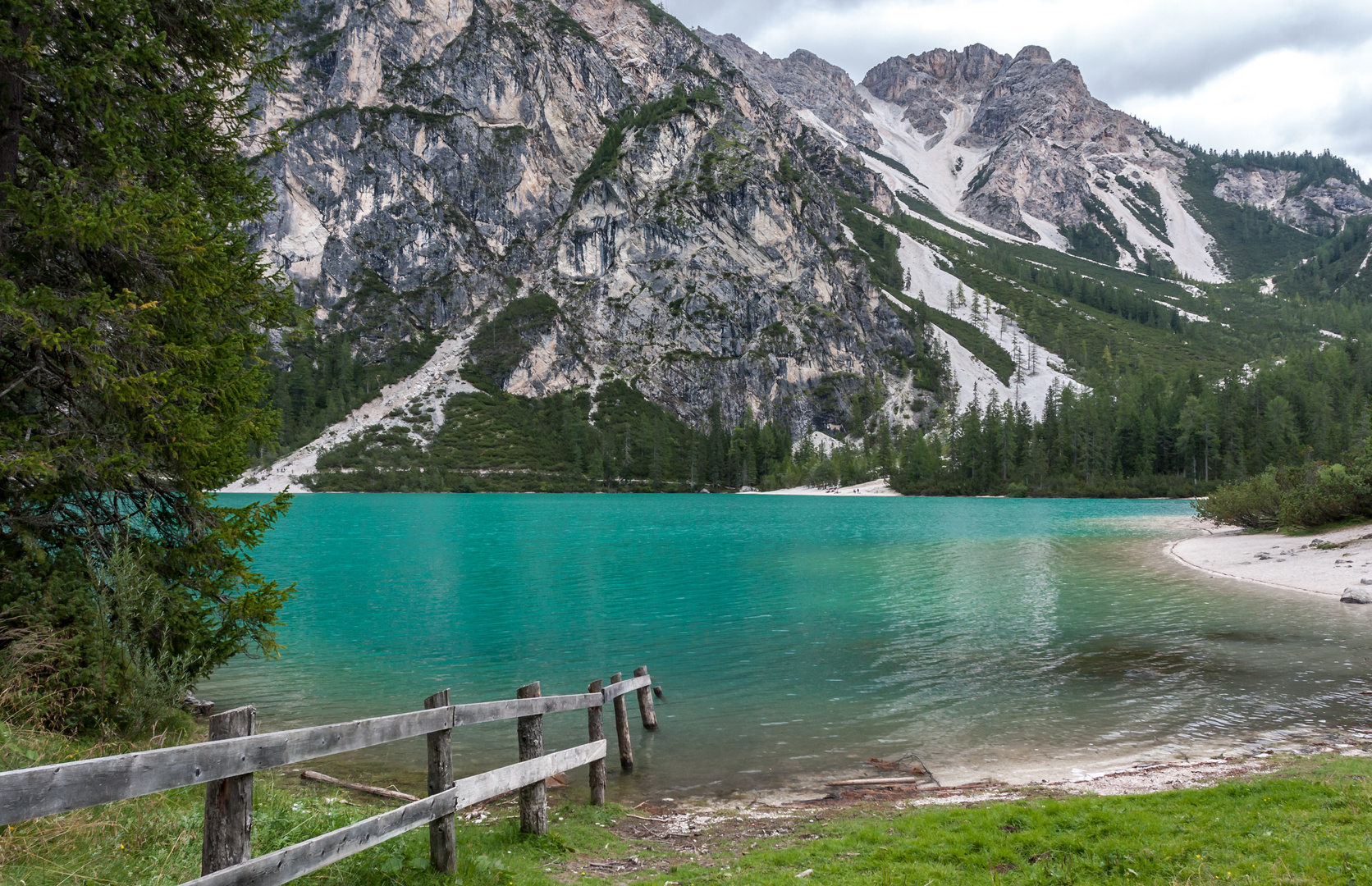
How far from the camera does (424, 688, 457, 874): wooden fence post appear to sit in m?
7.58

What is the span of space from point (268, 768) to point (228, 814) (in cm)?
37

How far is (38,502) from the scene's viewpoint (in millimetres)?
10969

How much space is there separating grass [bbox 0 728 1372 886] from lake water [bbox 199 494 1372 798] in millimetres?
3534

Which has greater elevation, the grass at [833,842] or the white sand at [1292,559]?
the grass at [833,842]

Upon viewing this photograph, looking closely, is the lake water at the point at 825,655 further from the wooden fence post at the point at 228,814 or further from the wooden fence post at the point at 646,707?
the wooden fence post at the point at 228,814

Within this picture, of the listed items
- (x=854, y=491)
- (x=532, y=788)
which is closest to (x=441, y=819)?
(x=532, y=788)

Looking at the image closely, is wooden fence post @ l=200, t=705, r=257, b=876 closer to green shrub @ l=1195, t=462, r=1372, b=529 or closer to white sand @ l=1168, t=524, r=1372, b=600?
white sand @ l=1168, t=524, r=1372, b=600

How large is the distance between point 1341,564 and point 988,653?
83.1 feet

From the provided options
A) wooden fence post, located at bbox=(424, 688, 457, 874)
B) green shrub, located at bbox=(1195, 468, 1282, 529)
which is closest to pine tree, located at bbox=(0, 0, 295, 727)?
wooden fence post, located at bbox=(424, 688, 457, 874)

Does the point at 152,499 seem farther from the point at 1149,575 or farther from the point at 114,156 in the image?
the point at 1149,575

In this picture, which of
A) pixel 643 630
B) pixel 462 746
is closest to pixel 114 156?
pixel 462 746

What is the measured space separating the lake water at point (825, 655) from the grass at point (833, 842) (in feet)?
11.6

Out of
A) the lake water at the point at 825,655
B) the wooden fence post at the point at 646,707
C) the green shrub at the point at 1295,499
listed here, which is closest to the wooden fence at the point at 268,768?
the lake water at the point at 825,655

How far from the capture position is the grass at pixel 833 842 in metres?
6.90
